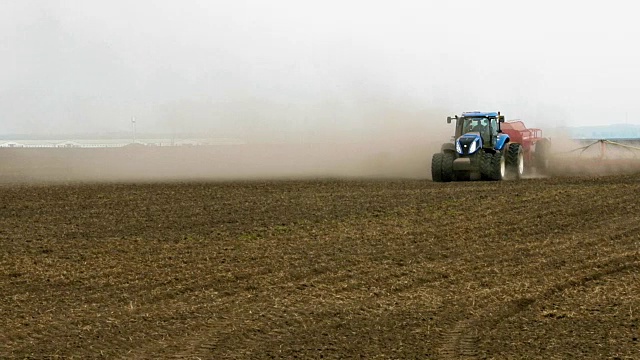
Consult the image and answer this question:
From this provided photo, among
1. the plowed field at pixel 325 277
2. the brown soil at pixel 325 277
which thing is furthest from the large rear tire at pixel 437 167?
the brown soil at pixel 325 277

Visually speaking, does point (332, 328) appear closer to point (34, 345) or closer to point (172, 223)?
point (34, 345)

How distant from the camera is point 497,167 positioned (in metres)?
26.9

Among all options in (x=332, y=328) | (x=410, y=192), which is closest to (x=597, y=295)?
(x=332, y=328)

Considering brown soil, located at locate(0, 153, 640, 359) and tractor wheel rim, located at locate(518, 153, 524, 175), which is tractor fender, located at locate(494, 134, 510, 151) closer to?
tractor wheel rim, located at locate(518, 153, 524, 175)

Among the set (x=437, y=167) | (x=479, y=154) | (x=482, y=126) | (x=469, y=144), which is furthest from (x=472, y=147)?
(x=482, y=126)

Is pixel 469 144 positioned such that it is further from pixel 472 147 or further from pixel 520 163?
pixel 520 163

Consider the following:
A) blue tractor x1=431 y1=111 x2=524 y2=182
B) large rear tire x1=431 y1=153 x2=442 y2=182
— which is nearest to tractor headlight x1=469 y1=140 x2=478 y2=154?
blue tractor x1=431 y1=111 x2=524 y2=182

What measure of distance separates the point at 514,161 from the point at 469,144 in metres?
1.94

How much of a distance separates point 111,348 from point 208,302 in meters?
2.24

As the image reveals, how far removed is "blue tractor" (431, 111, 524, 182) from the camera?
27.0 m

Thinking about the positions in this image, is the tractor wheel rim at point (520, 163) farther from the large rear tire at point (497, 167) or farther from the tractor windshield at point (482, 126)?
the tractor windshield at point (482, 126)

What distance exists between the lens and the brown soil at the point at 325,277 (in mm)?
9164

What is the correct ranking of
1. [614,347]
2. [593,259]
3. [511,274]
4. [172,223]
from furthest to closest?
[172,223], [593,259], [511,274], [614,347]

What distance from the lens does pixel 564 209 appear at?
19.3 metres
